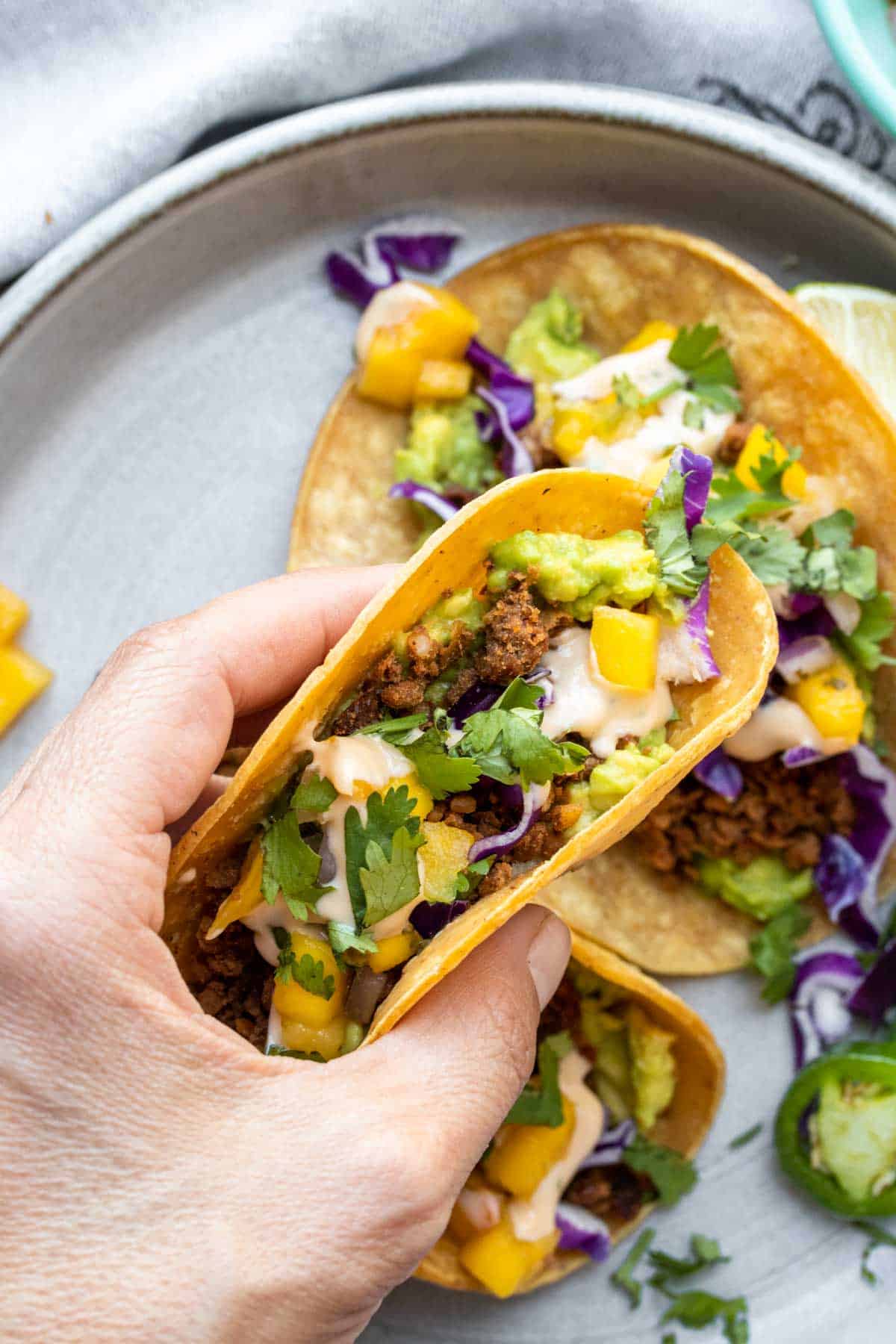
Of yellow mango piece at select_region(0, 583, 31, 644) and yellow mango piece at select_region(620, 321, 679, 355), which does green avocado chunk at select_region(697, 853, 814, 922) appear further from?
yellow mango piece at select_region(0, 583, 31, 644)

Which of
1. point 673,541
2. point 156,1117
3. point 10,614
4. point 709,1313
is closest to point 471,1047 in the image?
point 156,1117

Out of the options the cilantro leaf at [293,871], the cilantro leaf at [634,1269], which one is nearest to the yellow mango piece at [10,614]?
the cilantro leaf at [293,871]

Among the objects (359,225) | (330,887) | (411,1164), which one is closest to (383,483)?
(359,225)

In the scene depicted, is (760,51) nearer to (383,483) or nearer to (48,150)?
(383,483)

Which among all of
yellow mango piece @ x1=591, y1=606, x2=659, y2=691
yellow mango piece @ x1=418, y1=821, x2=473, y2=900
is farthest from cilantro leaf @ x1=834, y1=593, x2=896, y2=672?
yellow mango piece @ x1=418, y1=821, x2=473, y2=900

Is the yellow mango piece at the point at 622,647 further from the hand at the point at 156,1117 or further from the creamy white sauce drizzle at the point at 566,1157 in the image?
the creamy white sauce drizzle at the point at 566,1157

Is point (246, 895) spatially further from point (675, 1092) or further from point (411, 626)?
point (675, 1092)
